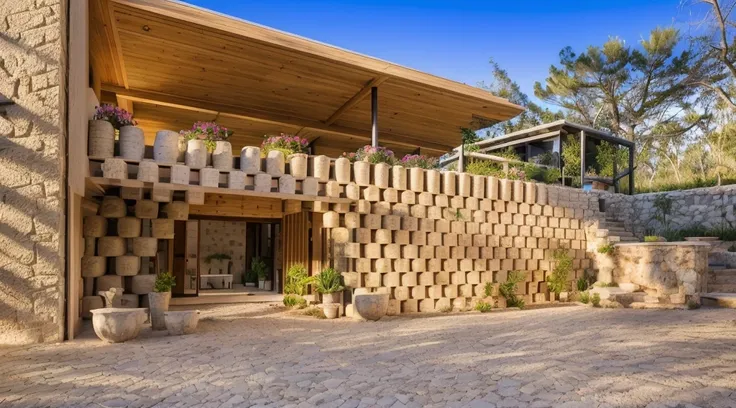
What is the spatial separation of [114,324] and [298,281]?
412 cm

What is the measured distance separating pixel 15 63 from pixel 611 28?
82.7 ft

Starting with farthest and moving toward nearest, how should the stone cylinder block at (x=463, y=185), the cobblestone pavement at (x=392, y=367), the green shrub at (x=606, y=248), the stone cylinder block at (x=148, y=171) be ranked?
1. the green shrub at (x=606, y=248)
2. the stone cylinder block at (x=463, y=185)
3. the stone cylinder block at (x=148, y=171)
4. the cobblestone pavement at (x=392, y=367)

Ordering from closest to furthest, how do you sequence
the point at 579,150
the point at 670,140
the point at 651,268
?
the point at 651,268 < the point at 579,150 < the point at 670,140

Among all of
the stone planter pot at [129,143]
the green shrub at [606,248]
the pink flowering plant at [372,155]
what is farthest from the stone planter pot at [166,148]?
the green shrub at [606,248]

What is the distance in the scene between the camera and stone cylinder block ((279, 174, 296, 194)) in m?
7.77

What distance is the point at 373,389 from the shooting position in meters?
4.16

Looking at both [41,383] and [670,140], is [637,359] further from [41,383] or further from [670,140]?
[670,140]

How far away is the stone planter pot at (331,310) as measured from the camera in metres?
8.27

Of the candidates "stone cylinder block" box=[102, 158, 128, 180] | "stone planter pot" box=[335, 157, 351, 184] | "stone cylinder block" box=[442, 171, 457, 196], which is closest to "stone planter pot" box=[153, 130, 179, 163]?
"stone cylinder block" box=[102, 158, 128, 180]

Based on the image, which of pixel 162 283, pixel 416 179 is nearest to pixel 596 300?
pixel 416 179

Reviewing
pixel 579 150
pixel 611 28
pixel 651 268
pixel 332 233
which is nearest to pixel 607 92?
pixel 611 28

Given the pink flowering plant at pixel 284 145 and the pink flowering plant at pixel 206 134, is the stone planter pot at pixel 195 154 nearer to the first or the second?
the pink flowering plant at pixel 206 134

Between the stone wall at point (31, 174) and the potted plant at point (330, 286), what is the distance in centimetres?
394

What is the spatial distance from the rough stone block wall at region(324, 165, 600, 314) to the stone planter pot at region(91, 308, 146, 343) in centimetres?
361
